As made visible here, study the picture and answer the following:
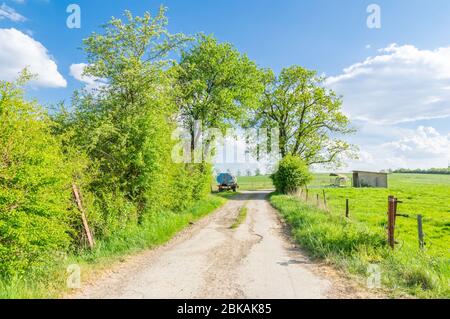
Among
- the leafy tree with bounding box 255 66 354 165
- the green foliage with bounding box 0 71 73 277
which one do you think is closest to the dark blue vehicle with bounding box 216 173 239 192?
the leafy tree with bounding box 255 66 354 165

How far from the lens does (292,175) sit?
32812 mm

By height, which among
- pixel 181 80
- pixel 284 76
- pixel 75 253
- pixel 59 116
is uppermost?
pixel 284 76

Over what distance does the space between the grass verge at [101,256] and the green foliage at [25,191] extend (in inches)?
14.5

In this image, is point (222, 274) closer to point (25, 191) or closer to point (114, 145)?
point (25, 191)

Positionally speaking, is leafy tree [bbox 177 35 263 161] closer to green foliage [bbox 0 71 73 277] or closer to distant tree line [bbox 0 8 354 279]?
distant tree line [bbox 0 8 354 279]

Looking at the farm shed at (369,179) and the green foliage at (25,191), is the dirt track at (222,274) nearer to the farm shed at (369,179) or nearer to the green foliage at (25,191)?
the green foliage at (25,191)

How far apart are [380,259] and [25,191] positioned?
8.40 metres

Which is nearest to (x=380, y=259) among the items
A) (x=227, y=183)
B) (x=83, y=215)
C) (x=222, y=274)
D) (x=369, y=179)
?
(x=222, y=274)

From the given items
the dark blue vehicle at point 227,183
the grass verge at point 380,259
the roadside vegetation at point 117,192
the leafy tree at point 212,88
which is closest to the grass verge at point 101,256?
the roadside vegetation at point 117,192

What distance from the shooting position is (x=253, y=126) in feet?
150

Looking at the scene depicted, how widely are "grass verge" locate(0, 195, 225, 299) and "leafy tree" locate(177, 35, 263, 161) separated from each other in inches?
628

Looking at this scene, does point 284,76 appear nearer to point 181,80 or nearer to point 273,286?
point 181,80
